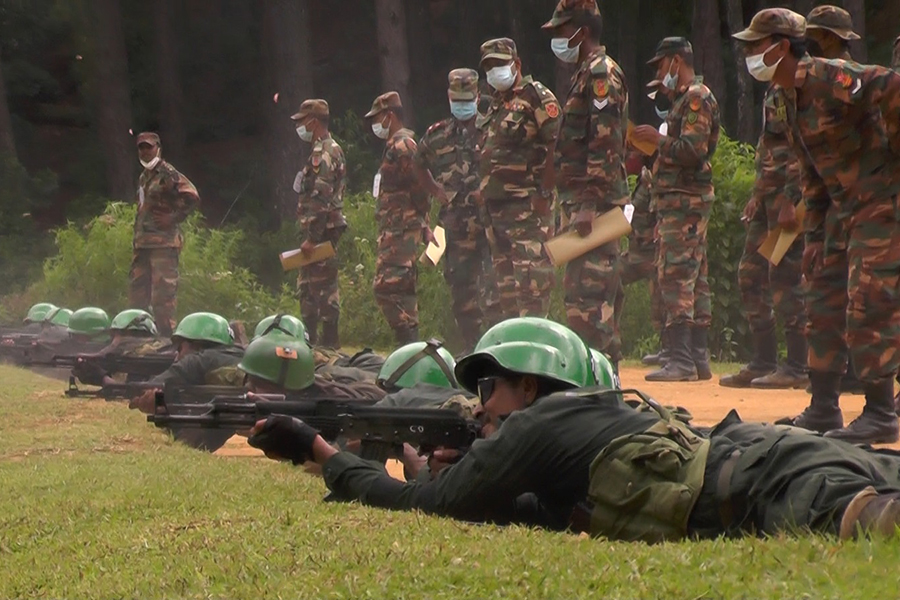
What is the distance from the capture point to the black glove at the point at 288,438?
546 cm

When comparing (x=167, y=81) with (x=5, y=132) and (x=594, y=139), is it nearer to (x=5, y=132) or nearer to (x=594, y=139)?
(x=5, y=132)

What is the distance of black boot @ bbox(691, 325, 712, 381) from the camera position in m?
12.1

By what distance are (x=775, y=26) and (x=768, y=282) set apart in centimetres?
339

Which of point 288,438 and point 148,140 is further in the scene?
point 148,140

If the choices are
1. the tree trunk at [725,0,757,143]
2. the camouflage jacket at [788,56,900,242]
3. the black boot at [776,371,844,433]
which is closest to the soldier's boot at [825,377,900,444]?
the black boot at [776,371,844,433]

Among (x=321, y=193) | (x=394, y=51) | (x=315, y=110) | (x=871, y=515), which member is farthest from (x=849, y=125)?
(x=394, y=51)

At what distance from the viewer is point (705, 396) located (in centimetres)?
1056

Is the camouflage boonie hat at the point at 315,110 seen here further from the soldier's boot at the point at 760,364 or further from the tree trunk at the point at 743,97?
the tree trunk at the point at 743,97

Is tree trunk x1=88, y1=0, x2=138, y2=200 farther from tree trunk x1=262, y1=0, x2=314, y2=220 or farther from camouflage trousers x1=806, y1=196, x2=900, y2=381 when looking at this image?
camouflage trousers x1=806, y1=196, x2=900, y2=381

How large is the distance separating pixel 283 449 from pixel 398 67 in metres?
21.0

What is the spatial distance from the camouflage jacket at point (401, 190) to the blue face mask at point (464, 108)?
2.61 feet

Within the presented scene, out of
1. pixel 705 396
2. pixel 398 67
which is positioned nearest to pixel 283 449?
pixel 705 396

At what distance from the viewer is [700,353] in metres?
12.2

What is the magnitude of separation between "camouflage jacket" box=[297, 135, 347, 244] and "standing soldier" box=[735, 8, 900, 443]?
810cm
